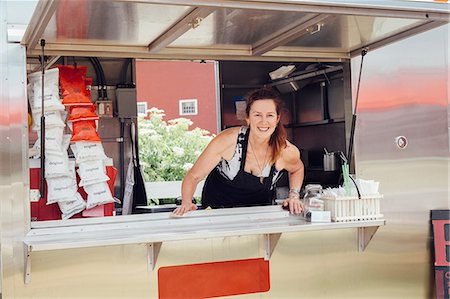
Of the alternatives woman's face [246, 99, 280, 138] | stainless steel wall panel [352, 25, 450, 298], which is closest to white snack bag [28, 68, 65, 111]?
woman's face [246, 99, 280, 138]

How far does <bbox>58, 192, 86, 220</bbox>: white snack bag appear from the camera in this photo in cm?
326

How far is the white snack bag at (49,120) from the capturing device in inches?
125

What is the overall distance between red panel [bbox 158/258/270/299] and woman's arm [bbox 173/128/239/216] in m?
0.39

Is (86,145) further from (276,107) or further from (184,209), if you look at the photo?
(276,107)

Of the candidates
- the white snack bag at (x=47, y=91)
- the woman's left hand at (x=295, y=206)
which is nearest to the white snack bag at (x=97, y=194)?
the white snack bag at (x=47, y=91)

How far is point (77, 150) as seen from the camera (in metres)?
3.29

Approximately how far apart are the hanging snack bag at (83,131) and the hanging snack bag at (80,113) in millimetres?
36

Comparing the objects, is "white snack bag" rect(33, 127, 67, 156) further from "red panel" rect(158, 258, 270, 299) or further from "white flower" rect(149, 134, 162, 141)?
"white flower" rect(149, 134, 162, 141)

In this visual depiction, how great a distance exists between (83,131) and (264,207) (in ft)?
3.91

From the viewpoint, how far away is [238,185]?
151 inches

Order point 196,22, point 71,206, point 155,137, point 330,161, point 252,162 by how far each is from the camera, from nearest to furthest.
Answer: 1. point 196,22
2. point 71,206
3. point 252,162
4. point 330,161
5. point 155,137

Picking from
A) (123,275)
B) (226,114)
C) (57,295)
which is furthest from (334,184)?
(57,295)

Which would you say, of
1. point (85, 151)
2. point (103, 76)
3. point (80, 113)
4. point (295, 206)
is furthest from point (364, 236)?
point (103, 76)

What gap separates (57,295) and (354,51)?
7.92 feet
